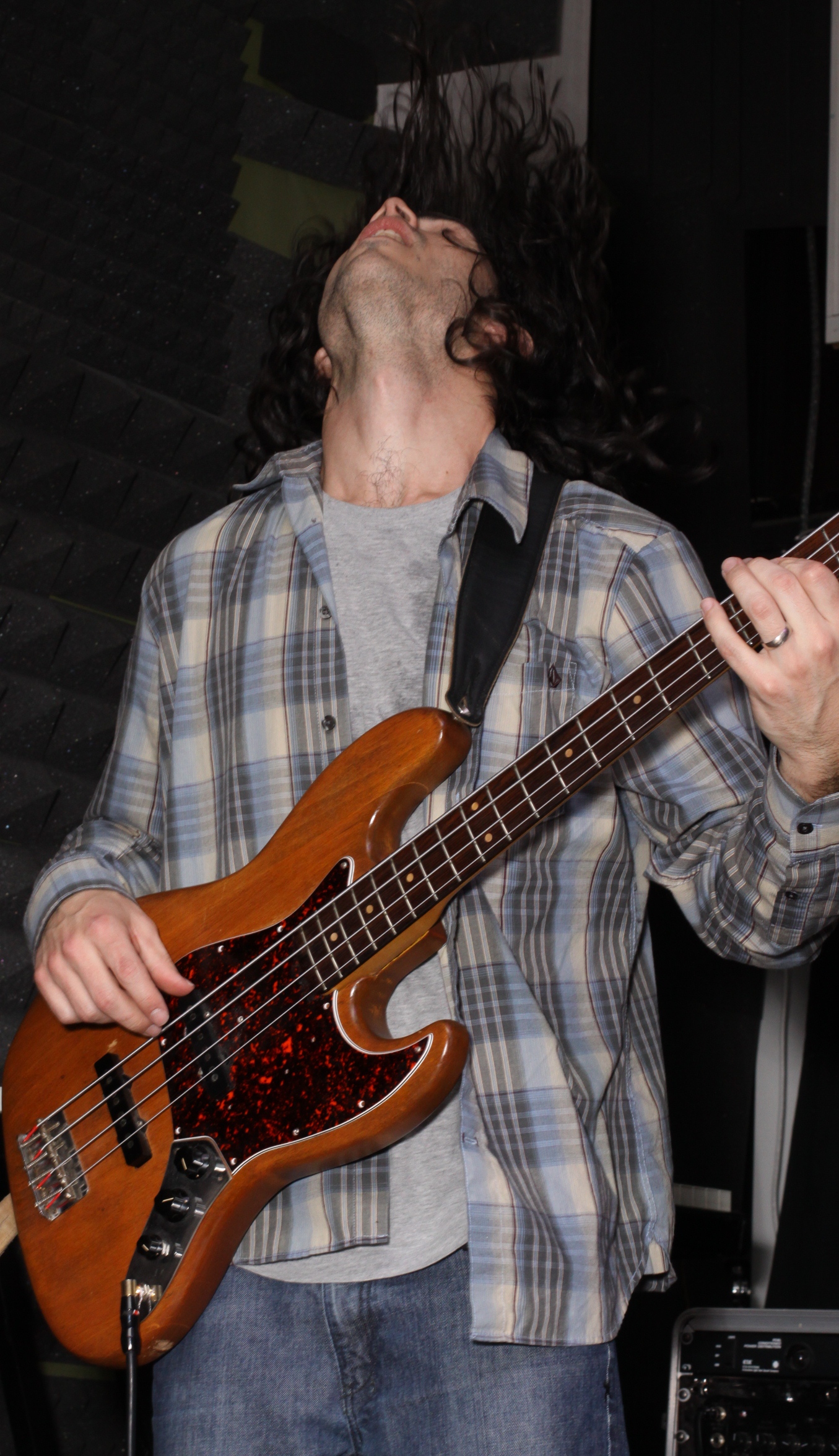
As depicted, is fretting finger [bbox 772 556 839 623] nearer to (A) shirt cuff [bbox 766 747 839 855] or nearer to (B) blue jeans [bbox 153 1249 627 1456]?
(A) shirt cuff [bbox 766 747 839 855]

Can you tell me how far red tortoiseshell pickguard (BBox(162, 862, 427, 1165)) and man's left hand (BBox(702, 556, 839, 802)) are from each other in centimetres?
42

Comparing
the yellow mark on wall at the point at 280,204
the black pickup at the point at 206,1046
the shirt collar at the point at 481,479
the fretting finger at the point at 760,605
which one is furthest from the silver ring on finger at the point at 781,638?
the yellow mark on wall at the point at 280,204

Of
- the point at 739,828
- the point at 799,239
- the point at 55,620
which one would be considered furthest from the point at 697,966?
the point at 799,239

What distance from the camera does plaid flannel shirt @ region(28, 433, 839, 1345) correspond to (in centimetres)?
119

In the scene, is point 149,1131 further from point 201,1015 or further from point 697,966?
point 697,966

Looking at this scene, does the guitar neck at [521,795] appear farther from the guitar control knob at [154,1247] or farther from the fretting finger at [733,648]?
the guitar control knob at [154,1247]

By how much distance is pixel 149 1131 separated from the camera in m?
1.22

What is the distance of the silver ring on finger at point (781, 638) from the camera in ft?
3.54

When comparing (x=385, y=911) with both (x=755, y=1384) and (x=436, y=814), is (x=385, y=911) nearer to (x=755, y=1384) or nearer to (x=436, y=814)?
(x=436, y=814)

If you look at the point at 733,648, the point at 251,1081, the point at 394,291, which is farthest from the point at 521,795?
the point at 394,291

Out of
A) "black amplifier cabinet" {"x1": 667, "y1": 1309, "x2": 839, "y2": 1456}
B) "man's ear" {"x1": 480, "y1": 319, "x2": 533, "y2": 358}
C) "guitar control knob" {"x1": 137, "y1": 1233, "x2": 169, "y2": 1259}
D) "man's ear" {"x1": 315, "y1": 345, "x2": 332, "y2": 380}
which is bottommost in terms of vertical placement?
"black amplifier cabinet" {"x1": 667, "y1": 1309, "x2": 839, "y2": 1456}

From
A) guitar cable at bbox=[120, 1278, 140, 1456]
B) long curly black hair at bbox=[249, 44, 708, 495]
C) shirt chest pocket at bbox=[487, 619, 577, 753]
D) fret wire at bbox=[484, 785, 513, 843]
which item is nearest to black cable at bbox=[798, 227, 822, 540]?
long curly black hair at bbox=[249, 44, 708, 495]

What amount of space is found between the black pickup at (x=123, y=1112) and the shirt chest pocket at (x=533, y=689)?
20.4 inches

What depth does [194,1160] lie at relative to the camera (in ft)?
3.88
